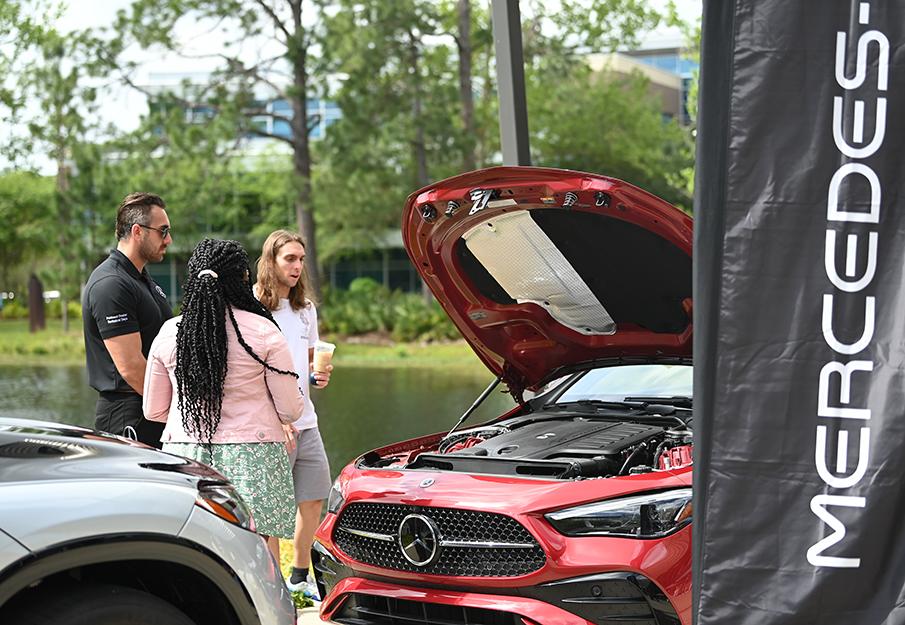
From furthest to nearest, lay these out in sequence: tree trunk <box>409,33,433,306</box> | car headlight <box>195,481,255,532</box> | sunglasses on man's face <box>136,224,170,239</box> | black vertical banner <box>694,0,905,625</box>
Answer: tree trunk <box>409,33,433,306</box> < sunglasses on man's face <box>136,224,170,239</box> < car headlight <box>195,481,255,532</box> < black vertical banner <box>694,0,905,625</box>

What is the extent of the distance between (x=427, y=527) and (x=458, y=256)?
1560 mm

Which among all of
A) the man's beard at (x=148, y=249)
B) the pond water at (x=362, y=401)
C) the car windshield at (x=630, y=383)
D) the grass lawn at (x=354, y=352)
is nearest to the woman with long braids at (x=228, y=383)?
the man's beard at (x=148, y=249)

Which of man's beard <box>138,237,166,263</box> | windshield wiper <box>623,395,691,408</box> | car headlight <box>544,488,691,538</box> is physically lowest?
car headlight <box>544,488,691,538</box>

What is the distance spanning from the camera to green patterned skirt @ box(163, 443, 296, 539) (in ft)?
13.0

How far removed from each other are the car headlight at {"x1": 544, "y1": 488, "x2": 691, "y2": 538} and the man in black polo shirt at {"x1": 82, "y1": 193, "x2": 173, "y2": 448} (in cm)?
220

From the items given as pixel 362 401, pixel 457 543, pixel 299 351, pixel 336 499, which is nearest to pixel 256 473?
pixel 336 499

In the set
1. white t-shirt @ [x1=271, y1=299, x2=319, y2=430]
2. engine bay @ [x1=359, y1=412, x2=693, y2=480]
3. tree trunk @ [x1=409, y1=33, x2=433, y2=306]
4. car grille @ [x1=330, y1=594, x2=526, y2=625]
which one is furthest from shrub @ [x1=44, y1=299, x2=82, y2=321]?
car grille @ [x1=330, y1=594, x2=526, y2=625]

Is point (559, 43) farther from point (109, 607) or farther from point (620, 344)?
point (109, 607)

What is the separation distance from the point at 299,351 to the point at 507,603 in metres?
2.25

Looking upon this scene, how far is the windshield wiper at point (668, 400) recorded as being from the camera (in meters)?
4.57

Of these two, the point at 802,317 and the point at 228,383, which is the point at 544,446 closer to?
the point at 228,383

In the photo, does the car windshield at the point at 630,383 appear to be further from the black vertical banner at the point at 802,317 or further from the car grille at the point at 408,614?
the black vertical banner at the point at 802,317

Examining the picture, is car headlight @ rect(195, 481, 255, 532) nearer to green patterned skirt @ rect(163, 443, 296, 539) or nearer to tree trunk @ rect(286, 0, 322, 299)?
green patterned skirt @ rect(163, 443, 296, 539)

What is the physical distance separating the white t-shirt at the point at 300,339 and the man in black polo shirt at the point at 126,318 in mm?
711
